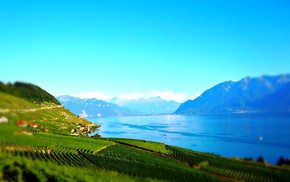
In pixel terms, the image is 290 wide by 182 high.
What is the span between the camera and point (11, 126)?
10.6 meters

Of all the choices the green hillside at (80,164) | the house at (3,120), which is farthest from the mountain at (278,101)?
the house at (3,120)

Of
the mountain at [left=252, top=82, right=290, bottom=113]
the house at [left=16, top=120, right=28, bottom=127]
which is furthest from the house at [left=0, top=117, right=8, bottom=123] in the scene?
the mountain at [left=252, top=82, right=290, bottom=113]

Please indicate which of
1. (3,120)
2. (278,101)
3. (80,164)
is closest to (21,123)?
(3,120)

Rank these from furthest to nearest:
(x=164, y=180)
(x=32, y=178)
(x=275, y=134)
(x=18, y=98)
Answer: (x=275, y=134) → (x=164, y=180) → (x=32, y=178) → (x=18, y=98)

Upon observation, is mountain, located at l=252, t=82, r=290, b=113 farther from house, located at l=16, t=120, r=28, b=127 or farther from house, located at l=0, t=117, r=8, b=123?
house, located at l=0, t=117, r=8, b=123

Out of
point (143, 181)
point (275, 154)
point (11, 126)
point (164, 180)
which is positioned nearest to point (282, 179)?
point (164, 180)

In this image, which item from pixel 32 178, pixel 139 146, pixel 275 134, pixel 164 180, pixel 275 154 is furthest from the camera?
pixel 275 134

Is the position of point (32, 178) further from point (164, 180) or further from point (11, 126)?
point (164, 180)

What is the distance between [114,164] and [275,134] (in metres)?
60.2

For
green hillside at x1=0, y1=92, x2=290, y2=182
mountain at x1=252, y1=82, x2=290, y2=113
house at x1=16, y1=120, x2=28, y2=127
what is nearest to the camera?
house at x1=16, y1=120, x2=28, y2=127

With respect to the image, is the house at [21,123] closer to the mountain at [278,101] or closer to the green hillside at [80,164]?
the green hillside at [80,164]

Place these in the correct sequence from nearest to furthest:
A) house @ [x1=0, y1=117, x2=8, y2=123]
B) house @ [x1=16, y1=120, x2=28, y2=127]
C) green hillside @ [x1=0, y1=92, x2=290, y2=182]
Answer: house @ [x1=0, y1=117, x2=8, y2=123] → house @ [x1=16, y1=120, x2=28, y2=127] → green hillside @ [x1=0, y1=92, x2=290, y2=182]

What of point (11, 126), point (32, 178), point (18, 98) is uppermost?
point (18, 98)

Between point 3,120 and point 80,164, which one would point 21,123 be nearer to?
point 3,120
